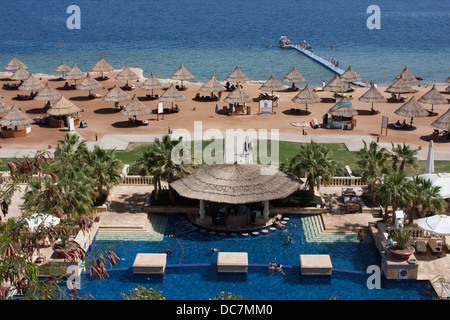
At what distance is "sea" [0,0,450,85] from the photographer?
96250 millimetres

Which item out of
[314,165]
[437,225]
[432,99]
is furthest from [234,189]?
[432,99]

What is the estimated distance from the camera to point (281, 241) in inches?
1236

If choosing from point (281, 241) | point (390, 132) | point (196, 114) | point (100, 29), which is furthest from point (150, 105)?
point (100, 29)

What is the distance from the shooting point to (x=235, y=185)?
32094 mm

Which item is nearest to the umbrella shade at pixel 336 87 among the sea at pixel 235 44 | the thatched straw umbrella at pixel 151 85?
the sea at pixel 235 44

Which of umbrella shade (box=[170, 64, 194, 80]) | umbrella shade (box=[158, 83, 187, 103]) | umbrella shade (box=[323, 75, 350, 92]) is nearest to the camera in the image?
umbrella shade (box=[158, 83, 187, 103])

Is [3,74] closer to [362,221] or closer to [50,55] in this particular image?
[50,55]

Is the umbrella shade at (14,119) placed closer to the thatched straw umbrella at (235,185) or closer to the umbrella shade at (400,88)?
the thatched straw umbrella at (235,185)

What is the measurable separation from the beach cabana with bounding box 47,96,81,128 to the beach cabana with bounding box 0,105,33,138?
290cm

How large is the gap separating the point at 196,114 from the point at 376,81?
37.2 meters

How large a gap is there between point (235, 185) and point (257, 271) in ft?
19.6

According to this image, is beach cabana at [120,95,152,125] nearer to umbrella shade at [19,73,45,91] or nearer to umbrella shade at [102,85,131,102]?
umbrella shade at [102,85,131,102]

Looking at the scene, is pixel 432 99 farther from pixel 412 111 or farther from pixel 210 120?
pixel 210 120

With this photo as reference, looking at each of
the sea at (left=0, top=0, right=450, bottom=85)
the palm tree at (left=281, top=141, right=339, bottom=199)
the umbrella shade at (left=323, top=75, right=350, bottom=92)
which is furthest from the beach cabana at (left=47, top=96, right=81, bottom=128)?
the sea at (left=0, top=0, right=450, bottom=85)
